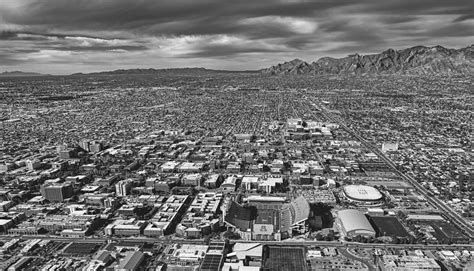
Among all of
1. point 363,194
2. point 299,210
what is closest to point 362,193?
point 363,194

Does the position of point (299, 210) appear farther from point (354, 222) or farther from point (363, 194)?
point (363, 194)

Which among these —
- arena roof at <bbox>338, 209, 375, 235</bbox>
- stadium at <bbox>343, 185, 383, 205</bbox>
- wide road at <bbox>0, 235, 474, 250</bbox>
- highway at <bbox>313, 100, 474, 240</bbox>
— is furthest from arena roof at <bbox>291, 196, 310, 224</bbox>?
highway at <bbox>313, 100, 474, 240</bbox>

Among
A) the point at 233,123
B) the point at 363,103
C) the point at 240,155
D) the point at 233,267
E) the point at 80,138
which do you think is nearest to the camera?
the point at 233,267

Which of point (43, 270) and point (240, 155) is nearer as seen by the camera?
point (43, 270)

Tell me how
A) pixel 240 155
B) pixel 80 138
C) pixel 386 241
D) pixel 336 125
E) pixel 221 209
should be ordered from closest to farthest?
pixel 386 241 → pixel 221 209 → pixel 240 155 → pixel 80 138 → pixel 336 125

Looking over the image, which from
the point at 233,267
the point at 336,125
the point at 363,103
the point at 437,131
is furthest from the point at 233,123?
the point at 233,267

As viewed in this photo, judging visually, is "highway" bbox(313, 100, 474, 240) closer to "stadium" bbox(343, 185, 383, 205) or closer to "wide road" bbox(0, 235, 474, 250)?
"wide road" bbox(0, 235, 474, 250)

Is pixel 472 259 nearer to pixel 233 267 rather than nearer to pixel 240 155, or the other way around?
pixel 233 267
